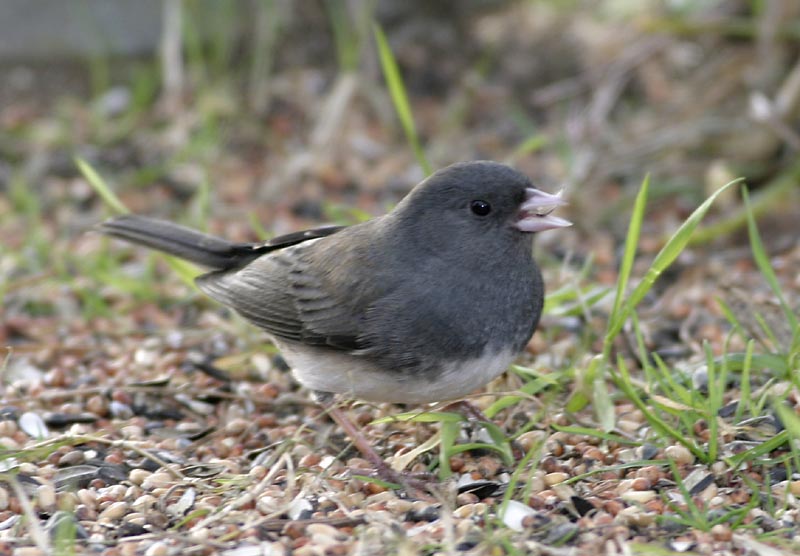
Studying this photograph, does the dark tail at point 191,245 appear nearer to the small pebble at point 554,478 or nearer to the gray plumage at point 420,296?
the gray plumage at point 420,296

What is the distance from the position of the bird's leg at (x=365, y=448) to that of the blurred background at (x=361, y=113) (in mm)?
1484

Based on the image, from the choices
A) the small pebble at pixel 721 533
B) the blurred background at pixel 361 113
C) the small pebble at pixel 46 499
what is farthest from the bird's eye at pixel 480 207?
the small pebble at pixel 46 499

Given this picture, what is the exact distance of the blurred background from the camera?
5039 millimetres

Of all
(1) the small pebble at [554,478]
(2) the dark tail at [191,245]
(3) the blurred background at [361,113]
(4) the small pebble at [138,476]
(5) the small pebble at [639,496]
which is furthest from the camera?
(3) the blurred background at [361,113]

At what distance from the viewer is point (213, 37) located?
6.22m

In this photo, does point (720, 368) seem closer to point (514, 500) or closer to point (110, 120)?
point (514, 500)

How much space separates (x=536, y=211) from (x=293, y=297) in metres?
0.81

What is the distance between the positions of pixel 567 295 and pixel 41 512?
5.88 feet

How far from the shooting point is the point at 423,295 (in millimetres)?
3180

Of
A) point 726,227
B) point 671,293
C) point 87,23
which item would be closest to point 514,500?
point 671,293

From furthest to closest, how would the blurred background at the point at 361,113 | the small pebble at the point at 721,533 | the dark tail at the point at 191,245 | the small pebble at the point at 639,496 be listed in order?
the blurred background at the point at 361,113 → the dark tail at the point at 191,245 → the small pebble at the point at 639,496 → the small pebble at the point at 721,533

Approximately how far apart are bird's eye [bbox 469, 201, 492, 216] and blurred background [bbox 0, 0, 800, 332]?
4.12ft

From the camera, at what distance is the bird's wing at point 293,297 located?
3.33 metres

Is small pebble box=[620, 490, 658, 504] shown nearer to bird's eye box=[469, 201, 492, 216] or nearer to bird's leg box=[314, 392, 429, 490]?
bird's leg box=[314, 392, 429, 490]
